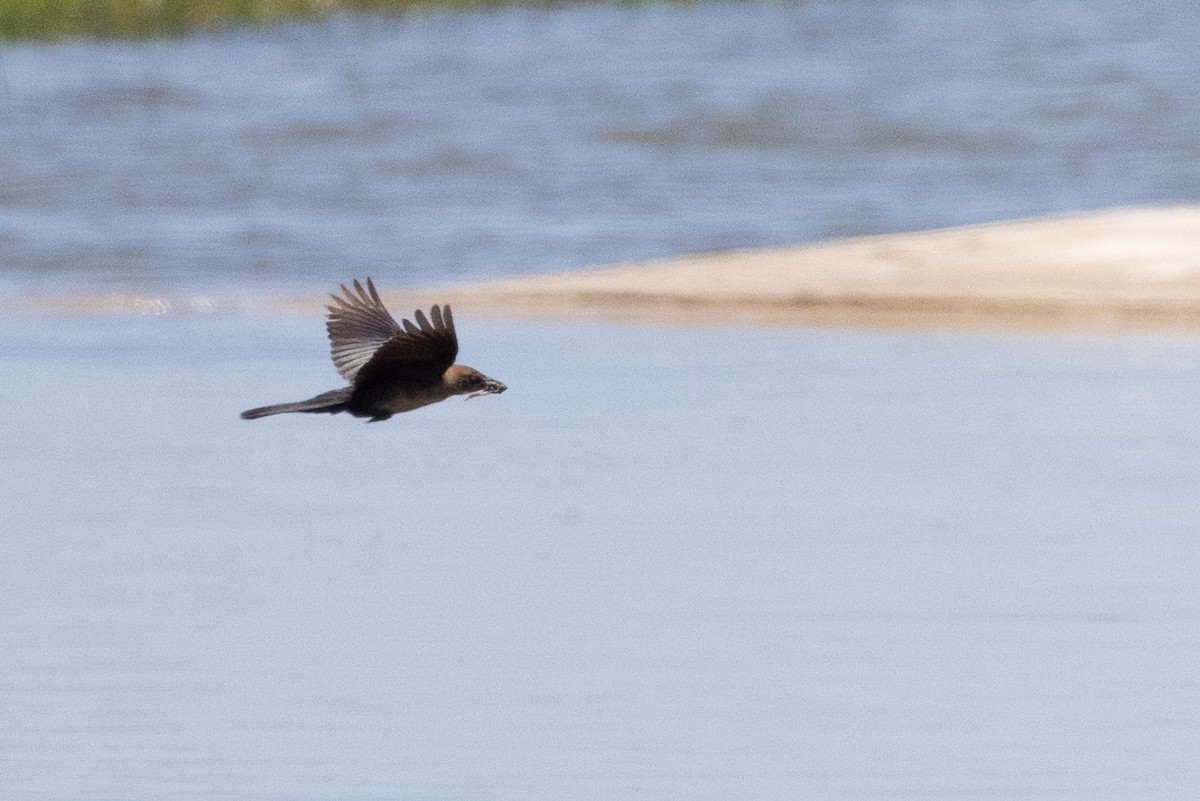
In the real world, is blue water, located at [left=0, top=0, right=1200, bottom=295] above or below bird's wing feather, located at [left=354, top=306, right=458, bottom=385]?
below

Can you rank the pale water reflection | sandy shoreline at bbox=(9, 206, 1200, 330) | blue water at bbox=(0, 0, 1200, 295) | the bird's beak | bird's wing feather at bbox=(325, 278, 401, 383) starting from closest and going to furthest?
the bird's beak → bird's wing feather at bbox=(325, 278, 401, 383) → the pale water reflection → sandy shoreline at bbox=(9, 206, 1200, 330) → blue water at bbox=(0, 0, 1200, 295)

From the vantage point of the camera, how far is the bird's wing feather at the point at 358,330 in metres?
4.83

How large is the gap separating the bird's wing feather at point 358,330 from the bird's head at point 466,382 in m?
0.28

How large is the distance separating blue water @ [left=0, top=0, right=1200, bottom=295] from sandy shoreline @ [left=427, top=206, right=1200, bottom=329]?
1.26 metres

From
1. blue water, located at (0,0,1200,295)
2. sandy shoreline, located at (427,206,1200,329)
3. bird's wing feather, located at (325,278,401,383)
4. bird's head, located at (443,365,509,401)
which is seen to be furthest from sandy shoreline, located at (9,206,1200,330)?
bird's head, located at (443,365,509,401)

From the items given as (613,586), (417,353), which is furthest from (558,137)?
(417,353)

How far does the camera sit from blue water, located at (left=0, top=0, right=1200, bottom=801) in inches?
198

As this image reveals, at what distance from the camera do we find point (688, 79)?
22.4 m

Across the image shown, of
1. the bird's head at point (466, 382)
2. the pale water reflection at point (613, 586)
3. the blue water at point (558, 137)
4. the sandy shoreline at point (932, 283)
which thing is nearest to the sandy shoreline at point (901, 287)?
the sandy shoreline at point (932, 283)

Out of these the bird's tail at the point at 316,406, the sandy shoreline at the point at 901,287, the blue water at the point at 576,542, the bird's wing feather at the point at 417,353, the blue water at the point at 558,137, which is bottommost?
the blue water at the point at 558,137

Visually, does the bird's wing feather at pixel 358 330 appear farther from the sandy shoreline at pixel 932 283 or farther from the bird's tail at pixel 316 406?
the sandy shoreline at pixel 932 283

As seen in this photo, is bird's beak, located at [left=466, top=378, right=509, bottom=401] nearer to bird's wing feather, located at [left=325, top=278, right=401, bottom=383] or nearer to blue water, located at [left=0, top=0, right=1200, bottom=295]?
bird's wing feather, located at [left=325, top=278, right=401, bottom=383]

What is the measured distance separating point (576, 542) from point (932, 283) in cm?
519

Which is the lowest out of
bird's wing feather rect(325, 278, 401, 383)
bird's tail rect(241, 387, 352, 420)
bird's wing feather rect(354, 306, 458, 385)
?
bird's tail rect(241, 387, 352, 420)
